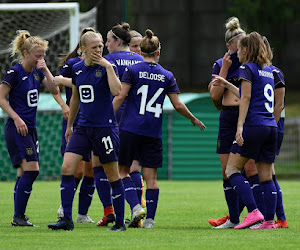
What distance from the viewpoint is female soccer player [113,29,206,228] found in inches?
369

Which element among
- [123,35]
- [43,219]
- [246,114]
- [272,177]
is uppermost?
[123,35]

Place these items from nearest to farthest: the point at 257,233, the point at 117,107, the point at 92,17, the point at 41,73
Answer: the point at 257,233
the point at 117,107
the point at 41,73
the point at 92,17

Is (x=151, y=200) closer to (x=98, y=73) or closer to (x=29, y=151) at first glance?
(x=29, y=151)

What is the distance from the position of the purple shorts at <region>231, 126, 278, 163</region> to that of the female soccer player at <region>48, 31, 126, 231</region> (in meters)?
1.36

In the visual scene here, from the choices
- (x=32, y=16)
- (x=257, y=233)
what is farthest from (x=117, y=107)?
(x=32, y=16)

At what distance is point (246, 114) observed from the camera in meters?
9.00

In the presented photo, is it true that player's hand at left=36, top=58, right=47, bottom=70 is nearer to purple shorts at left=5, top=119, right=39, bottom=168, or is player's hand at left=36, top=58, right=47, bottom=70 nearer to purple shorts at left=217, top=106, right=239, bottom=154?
purple shorts at left=5, top=119, right=39, bottom=168

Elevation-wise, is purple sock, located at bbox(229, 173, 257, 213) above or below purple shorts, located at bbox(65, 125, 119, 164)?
below

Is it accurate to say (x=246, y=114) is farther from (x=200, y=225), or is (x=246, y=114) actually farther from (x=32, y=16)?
(x=32, y=16)

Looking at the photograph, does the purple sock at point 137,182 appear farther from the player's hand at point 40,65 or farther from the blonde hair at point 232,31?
the blonde hair at point 232,31

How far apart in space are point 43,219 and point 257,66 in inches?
132

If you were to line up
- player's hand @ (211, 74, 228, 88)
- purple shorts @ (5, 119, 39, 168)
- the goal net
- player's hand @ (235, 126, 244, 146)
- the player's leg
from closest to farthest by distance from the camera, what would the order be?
player's hand @ (235, 126, 244, 146) → player's hand @ (211, 74, 228, 88) → purple shorts @ (5, 119, 39, 168) → the player's leg → the goal net

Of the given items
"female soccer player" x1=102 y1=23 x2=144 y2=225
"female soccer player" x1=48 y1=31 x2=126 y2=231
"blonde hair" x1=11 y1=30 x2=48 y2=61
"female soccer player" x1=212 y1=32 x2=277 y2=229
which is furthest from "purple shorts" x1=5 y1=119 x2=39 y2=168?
"female soccer player" x1=212 y1=32 x2=277 y2=229

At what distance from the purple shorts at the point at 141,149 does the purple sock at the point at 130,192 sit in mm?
181
